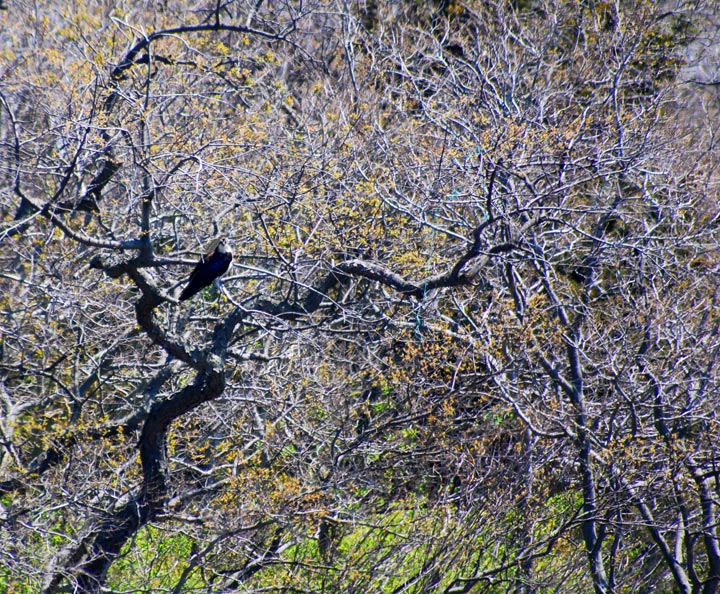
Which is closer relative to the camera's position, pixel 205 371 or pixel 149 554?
pixel 205 371

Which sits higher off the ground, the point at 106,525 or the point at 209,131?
the point at 209,131

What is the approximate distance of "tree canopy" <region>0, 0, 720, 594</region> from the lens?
7.72m

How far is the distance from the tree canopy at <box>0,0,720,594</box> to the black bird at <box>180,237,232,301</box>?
1.01 m

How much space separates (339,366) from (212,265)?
4040 mm

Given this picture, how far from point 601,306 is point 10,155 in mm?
7051

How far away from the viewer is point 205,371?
650cm

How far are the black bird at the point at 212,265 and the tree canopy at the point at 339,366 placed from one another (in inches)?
39.9

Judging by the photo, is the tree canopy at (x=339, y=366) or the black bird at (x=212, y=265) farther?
the tree canopy at (x=339, y=366)

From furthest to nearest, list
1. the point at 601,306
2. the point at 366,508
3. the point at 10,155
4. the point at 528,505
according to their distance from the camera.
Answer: the point at 601,306, the point at 366,508, the point at 528,505, the point at 10,155

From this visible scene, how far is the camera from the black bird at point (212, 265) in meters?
5.83

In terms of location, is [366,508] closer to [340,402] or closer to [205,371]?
[340,402]

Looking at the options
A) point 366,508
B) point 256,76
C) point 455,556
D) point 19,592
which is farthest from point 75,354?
point 256,76

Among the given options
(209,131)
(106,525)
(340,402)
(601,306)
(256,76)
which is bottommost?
(106,525)

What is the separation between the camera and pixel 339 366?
973 centimetres
